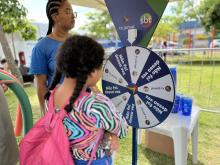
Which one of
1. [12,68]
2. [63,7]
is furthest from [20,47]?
[63,7]

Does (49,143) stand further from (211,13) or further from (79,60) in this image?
(211,13)

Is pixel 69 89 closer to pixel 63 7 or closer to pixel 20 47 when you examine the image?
pixel 63 7

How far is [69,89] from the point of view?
3.69 feet

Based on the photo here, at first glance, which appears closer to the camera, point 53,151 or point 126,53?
point 53,151

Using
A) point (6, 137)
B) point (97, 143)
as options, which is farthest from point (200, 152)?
point (6, 137)

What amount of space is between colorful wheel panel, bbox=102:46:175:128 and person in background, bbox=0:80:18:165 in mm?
622

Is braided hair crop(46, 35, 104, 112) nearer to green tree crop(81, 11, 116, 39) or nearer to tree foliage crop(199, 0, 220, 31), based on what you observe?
tree foliage crop(199, 0, 220, 31)

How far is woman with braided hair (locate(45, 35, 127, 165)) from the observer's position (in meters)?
1.07

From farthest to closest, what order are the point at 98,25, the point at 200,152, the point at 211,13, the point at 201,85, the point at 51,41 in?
the point at 98,25 → the point at 211,13 → the point at 201,85 → the point at 200,152 → the point at 51,41

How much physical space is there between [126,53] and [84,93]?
48 cm

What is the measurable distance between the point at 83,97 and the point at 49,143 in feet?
0.87

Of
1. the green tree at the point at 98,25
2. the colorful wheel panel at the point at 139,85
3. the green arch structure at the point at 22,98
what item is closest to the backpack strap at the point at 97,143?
the colorful wheel panel at the point at 139,85

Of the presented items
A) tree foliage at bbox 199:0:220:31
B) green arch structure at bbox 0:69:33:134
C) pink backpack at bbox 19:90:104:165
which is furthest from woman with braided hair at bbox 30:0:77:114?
tree foliage at bbox 199:0:220:31

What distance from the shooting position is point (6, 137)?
131 centimetres
